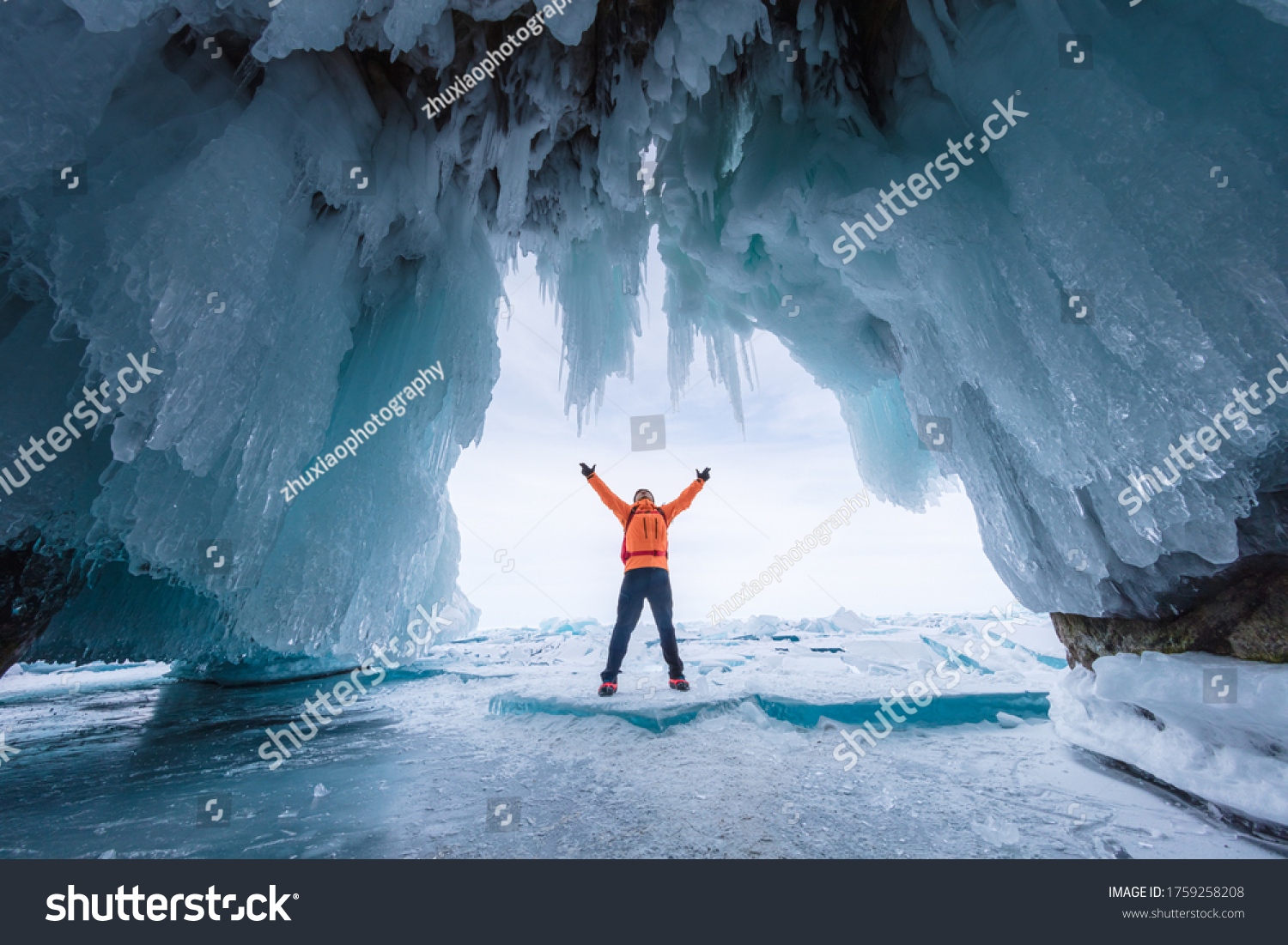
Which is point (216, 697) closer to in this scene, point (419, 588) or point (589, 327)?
point (419, 588)

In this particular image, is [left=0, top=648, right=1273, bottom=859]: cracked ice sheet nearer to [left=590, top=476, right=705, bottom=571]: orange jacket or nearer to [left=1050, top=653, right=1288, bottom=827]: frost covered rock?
[left=1050, top=653, right=1288, bottom=827]: frost covered rock

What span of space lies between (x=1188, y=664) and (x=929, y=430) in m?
2.07

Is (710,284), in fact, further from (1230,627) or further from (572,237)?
(1230,627)

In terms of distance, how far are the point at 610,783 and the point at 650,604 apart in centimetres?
208

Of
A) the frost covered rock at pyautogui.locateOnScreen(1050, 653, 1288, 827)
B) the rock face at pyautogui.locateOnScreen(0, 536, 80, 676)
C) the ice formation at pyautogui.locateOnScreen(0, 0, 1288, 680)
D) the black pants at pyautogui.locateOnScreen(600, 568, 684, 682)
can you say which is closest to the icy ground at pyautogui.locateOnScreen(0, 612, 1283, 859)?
the frost covered rock at pyautogui.locateOnScreen(1050, 653, 1288, 827)

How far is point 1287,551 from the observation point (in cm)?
244

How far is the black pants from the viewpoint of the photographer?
14.3ft

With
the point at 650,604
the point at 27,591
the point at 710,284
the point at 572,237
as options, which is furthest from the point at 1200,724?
the point at 27,591

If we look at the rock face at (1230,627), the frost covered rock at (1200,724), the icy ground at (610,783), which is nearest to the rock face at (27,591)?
the icy ground at (610,783)

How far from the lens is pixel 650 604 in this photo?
436cm

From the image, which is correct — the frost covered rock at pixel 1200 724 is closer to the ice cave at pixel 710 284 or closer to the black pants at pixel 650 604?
the ice cave at pixel 710 284

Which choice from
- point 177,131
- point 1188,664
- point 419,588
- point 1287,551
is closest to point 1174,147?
point 1287,551

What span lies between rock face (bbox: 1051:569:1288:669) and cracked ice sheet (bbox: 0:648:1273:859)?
0.85 metres

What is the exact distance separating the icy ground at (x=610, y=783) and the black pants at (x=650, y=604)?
359 millimetres
